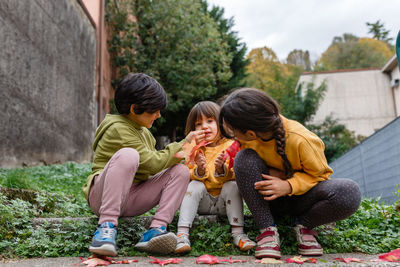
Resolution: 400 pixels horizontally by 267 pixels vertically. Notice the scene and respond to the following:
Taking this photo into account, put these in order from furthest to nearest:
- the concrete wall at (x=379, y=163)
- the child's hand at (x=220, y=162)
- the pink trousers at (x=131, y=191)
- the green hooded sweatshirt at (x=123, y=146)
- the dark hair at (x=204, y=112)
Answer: the concrete wall at (x=379, y=163) → the dark hair at (x=204, y=112) → the child's hand at (x=220, y=162) → the green hooded sweatshirt at (x=123, y=146) → the pink trousers at (x=131, y=191)

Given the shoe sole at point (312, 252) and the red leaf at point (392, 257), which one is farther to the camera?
the shoe sole at point (312, 252)

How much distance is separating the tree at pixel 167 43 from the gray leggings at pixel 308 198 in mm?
7856

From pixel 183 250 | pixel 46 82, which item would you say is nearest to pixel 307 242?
Result: pixel 183 250

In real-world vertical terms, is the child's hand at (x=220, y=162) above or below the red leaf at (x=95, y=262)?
above

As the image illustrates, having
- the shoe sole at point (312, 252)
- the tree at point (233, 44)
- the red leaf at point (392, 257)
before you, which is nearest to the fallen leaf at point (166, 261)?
the shoe sole at point (312, 252)

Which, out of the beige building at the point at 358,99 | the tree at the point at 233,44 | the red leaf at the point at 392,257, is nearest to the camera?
the red leaf at the point at 392,257

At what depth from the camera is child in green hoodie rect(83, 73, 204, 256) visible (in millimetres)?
1928

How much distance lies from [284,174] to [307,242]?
0.41 m

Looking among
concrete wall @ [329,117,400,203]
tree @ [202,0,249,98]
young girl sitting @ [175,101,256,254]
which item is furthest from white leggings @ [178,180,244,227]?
tree @ [202,0,249,98]

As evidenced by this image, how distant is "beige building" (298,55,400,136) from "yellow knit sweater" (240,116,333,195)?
19000 mm

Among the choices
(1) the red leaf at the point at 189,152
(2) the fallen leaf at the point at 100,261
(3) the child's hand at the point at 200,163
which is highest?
(1) the red leaf at the point at 189,152

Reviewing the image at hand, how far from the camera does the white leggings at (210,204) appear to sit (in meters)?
2.23

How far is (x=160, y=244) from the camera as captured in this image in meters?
1.87

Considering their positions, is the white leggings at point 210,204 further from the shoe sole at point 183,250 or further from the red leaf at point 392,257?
the red leaf at point 392,257
